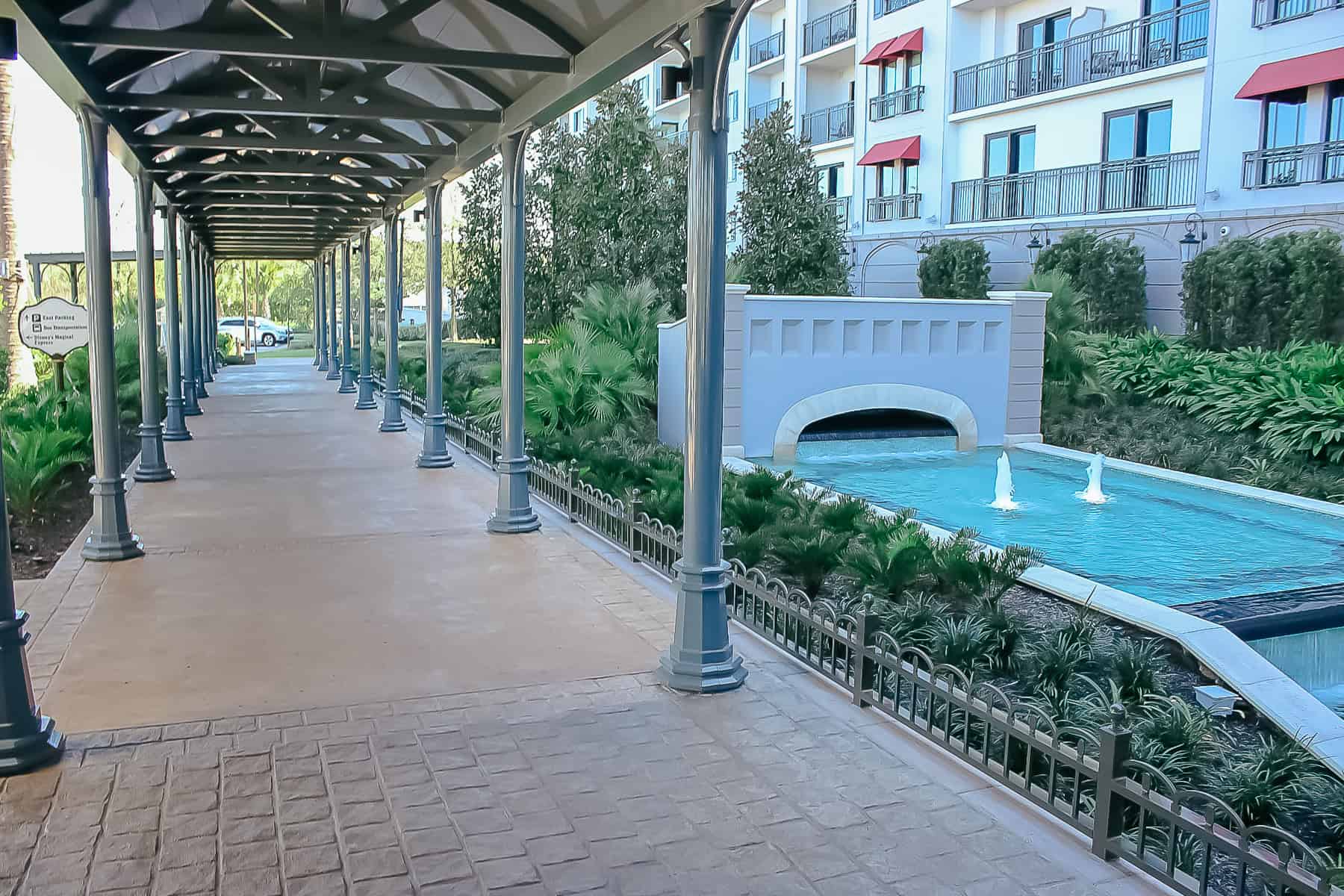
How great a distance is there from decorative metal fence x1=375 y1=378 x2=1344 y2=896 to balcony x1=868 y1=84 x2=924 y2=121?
26897mm

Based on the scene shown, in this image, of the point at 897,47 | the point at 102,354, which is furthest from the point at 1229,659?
the point at 897,47

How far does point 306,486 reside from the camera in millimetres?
13008

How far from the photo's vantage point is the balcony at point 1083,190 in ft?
79.2

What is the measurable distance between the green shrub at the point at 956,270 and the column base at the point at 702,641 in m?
22.0

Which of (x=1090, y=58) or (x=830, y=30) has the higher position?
(x=830, y=30)

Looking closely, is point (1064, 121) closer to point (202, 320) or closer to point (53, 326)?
point (202, 320)

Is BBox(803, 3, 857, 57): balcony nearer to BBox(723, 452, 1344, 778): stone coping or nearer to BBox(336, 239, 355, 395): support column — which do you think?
BBox(336, 239, 355, 395): support column

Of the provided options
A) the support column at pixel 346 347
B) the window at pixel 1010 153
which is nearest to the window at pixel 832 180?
the window at pixel 1010 153

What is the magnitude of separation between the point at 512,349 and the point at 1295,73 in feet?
58.6

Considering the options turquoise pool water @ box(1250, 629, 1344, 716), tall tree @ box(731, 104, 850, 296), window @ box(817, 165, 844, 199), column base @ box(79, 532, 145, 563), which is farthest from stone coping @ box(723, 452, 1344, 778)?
window @ box(817, 165, 844, 199)

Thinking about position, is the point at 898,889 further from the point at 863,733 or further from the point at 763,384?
the point at 763,384

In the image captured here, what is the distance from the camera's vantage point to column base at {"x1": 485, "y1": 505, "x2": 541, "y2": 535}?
33.8 feet

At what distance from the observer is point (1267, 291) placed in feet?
65.4

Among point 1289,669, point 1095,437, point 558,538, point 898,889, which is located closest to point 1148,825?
point 898,889
